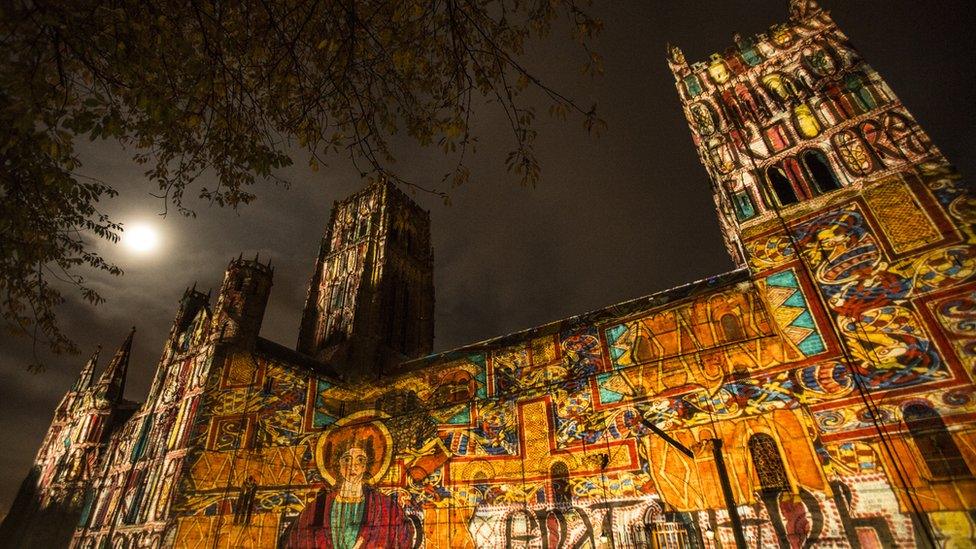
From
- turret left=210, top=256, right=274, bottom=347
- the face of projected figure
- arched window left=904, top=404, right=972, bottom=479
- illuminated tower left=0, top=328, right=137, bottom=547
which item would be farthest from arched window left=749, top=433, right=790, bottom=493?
illuminated tower left=0, top=328, right=137, bottom=547

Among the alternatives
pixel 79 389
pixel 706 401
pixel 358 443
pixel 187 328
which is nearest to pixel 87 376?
pixel 79 389

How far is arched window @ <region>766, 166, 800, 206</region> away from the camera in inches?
488

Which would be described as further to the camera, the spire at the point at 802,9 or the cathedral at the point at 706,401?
the spire at the point at 802,9

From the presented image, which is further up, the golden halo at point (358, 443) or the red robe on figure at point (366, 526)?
the golden halo at point (358, 443)

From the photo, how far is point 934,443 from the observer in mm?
8414

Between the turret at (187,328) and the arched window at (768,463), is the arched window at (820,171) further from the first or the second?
the turret at (187,328)

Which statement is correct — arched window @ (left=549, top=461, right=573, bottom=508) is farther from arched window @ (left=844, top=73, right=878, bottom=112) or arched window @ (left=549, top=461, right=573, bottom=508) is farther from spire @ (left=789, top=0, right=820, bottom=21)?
spire @ (left=789, top=0, right=820, bottom=21)

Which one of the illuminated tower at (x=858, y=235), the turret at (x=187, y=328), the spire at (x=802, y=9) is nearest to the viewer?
the illuminated tower at (x=858, y=235)

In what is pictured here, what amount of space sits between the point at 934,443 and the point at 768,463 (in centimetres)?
291

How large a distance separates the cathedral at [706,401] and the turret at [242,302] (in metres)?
0.10

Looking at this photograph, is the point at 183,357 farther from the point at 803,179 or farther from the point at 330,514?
the point at 803,179

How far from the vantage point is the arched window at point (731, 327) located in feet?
37.6

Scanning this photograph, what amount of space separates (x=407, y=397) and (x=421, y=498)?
3775 mm

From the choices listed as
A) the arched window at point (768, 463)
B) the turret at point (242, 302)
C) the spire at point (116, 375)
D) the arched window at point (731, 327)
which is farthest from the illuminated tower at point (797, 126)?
the spire at point (116, 375)
